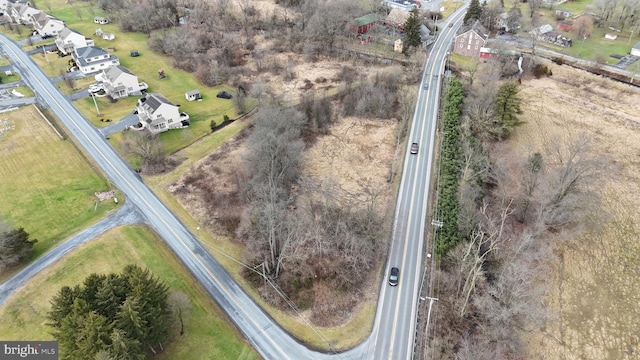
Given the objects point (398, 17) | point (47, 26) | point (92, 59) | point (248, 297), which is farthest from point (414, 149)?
point (47, 26)

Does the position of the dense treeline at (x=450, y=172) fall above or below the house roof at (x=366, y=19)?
below

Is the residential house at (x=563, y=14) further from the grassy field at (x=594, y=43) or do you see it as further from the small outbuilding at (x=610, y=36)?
the small outbuilding at (x=610, y=36)

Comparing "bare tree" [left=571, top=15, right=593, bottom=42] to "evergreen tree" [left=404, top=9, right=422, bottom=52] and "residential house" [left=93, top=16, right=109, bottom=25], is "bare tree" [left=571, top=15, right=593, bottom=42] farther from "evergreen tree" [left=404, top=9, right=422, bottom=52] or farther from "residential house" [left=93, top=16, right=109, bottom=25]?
"residential house" [left=93, top=16, right=109, bottom=25]

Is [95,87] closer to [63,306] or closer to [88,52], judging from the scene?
[88,52]

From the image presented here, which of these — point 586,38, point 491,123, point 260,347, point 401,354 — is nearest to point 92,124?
point 260,347

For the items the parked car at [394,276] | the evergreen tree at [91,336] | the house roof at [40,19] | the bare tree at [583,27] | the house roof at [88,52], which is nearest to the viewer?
the evergreen tree at [91,336]
